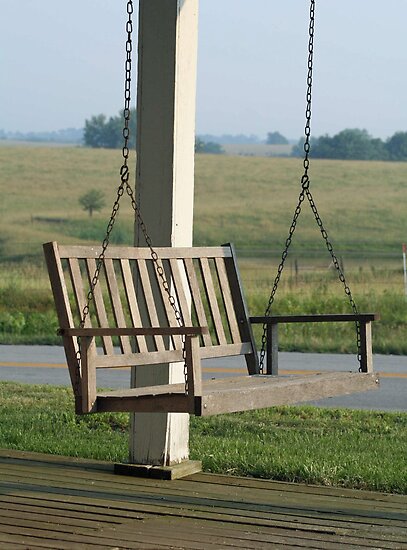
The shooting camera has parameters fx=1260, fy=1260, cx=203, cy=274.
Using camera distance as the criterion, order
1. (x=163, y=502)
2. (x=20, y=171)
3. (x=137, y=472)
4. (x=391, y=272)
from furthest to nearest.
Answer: (x=20, y=171), (x=391, y=272), (x=137, y=472), (x=163, y=502)

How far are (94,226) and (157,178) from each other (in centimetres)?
4011

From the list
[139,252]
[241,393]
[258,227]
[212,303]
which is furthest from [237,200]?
[241,393]

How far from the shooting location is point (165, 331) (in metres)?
4.91

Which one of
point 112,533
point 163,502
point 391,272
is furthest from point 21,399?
point 391,272

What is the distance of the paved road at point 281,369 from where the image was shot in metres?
11.0

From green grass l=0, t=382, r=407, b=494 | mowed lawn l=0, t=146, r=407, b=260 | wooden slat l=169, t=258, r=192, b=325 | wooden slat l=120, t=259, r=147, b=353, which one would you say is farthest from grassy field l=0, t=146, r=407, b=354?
wooden slat l=120, t=259, r=147, b=353

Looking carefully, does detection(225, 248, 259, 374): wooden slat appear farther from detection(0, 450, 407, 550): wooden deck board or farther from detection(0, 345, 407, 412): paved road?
detection(0, 345, 407, 412): paved road

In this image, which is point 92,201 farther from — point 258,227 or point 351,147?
point 351,147

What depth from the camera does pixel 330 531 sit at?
198 inches

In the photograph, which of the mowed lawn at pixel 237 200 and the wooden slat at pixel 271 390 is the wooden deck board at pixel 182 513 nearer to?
the wooden slat at pixel 271 390

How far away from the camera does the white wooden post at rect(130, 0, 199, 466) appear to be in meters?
6.17

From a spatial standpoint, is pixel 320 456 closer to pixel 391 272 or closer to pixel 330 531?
pixel 330 531

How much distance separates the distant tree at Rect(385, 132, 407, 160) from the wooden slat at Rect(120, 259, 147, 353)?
66.8 m

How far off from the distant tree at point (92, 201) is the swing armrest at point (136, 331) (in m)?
44.3
